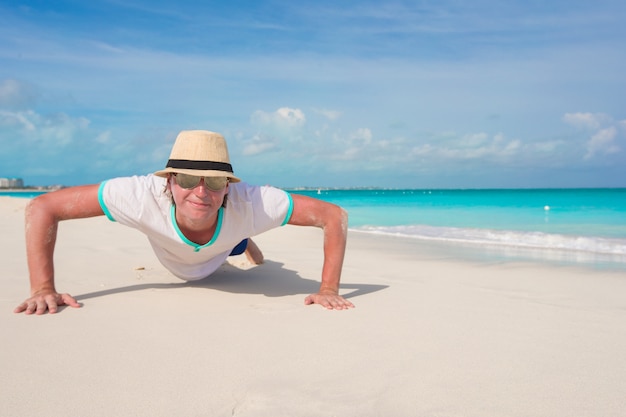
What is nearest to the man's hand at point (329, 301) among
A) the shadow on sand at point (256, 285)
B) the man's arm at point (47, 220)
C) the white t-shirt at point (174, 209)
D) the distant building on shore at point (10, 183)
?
the shadow on sand at point (256, 285)

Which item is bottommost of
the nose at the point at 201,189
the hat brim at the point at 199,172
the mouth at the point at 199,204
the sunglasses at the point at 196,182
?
the mouth at the point at 199,204

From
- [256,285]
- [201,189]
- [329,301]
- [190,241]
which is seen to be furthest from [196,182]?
[256,285]

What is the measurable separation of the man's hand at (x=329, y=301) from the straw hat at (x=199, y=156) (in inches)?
43.5

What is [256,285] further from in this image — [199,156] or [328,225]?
[199,156]

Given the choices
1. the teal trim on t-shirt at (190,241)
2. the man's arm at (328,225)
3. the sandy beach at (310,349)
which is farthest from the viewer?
the man's arm at (328,225)

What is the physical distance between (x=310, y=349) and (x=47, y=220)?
2.21 m

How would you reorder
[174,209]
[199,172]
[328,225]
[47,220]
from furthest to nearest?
[328,225], [174,209], [47,220], [199,172]

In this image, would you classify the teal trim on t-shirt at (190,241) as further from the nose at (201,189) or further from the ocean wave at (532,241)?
the ocean wave at (532,241)

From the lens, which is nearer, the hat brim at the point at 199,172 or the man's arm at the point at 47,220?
the hat brim at the point at 199,172

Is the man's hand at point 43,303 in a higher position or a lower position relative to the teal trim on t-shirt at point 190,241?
lower

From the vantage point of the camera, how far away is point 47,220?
378cm

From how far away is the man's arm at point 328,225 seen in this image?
164 inches

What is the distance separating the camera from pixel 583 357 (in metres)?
2.84

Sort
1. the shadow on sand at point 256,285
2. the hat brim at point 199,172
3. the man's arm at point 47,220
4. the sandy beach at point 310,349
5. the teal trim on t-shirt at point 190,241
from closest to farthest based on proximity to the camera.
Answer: the sandy beach at point 310,349 < the hat brim at point 199,172 < the man's arm at point 47,220 < the teal trim on t-shirt at point 190,241 < the shadow on sand at point 256,285
